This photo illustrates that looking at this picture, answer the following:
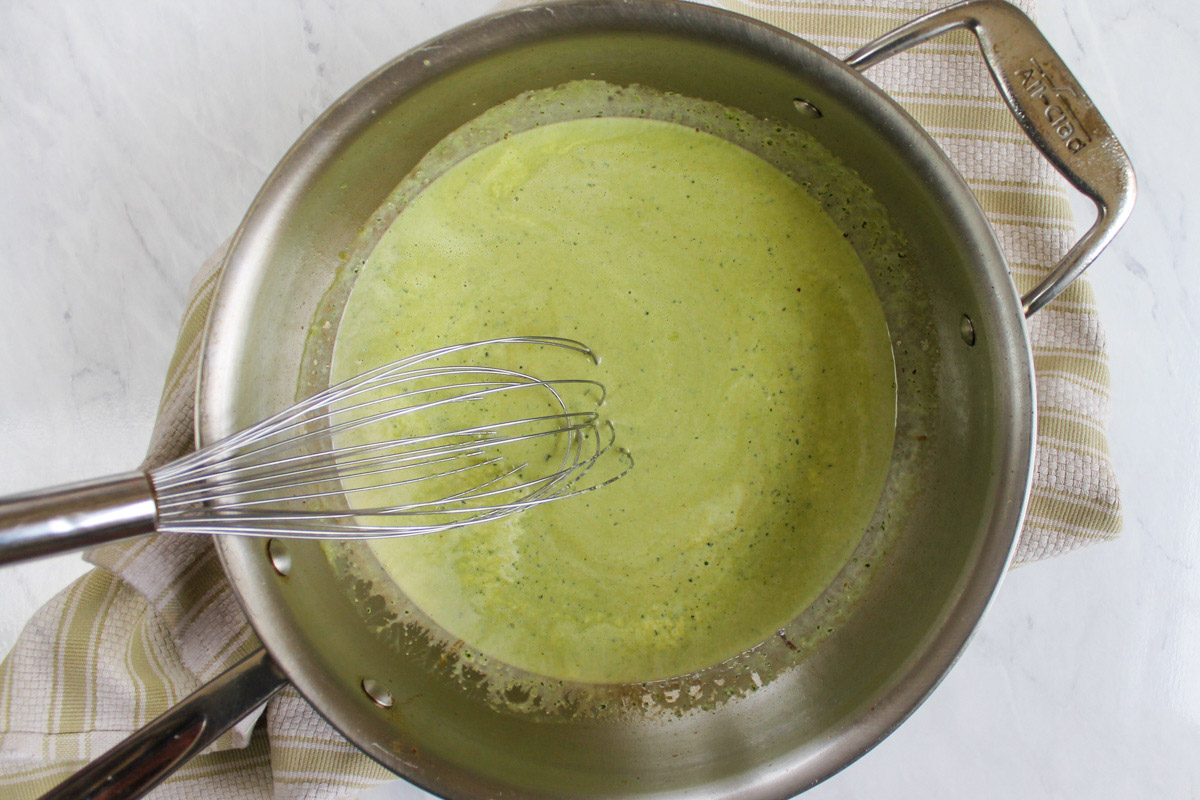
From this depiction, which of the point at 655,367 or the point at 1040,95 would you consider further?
the point at 655,367

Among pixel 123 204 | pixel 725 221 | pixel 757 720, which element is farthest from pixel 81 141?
pixel 757 720

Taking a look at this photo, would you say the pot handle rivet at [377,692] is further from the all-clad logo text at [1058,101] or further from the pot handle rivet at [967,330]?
the all-clad logo text at [1058,101]

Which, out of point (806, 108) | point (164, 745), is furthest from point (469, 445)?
point (806, 108)

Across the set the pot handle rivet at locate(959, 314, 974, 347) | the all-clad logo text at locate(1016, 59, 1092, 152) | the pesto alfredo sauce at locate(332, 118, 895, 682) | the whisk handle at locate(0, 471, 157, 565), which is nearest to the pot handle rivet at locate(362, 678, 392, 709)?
the pesto alfredo sauce at locate(332, 118, 895, 682)

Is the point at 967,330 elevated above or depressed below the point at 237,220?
below

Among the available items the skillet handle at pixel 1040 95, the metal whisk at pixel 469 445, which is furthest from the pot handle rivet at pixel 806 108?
the metal whisk at pixel 469 445

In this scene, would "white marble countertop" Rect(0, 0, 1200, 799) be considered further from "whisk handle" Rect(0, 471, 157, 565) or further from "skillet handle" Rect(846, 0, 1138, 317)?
"whisk handle" Rect(0, 471, 157, 565)

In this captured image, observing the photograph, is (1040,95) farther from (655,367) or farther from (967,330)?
(655,367)

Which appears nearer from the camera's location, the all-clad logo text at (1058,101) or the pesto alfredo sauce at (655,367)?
the all-clad logo text at (1058,101)
